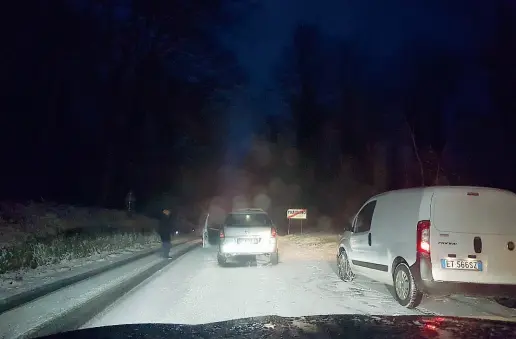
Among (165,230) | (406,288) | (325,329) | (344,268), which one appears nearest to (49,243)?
(165,230)

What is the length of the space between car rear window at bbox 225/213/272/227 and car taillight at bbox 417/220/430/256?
24.1 ft

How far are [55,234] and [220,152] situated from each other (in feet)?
93.5

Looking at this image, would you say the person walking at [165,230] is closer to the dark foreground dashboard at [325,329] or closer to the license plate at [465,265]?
the license plate at [465,265]

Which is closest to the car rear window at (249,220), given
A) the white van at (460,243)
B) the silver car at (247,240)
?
the silver car at (247,240)

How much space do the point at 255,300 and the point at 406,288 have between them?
8.47 ft

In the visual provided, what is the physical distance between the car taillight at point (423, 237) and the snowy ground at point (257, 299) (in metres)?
1.00

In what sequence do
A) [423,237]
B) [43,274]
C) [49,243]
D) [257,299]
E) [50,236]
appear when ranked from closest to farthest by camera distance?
[423,237], [257,299], [43,274], [49,243], [50,236]

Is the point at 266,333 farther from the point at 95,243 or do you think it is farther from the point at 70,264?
the point at 95,243

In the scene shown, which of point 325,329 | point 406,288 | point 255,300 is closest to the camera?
point 325,329

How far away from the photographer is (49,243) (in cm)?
1473

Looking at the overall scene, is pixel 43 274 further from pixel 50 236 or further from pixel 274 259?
pixel 274 259

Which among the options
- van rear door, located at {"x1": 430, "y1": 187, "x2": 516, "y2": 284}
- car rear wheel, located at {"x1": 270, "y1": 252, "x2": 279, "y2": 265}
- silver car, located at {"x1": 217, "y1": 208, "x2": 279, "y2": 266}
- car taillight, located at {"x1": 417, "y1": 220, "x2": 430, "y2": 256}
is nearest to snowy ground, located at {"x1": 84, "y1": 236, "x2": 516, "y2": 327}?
van rear door, located at {"x1": 430, "y1": 187, "x2": 516, "y2": 284}

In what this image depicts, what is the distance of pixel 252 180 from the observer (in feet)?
203

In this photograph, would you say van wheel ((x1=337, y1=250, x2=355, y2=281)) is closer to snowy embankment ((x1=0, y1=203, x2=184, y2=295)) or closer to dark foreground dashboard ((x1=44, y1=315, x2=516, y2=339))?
dark foreground dashboard ((x1=44, y1=315, x2=516, y2=339))
